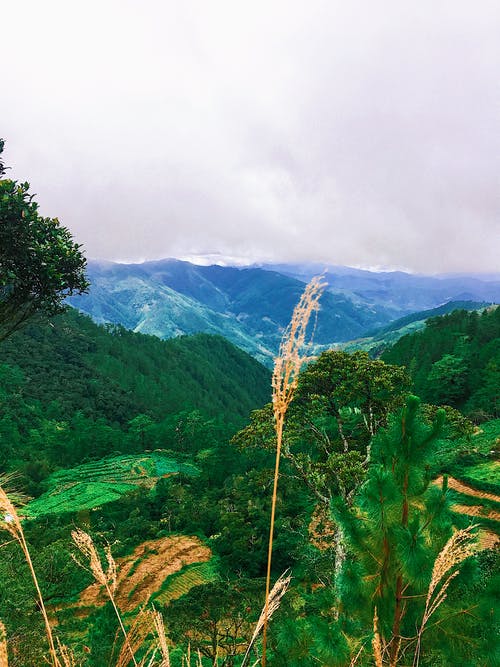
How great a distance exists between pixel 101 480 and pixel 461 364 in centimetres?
4390

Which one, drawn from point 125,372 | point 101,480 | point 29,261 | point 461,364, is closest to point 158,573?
point 29,261

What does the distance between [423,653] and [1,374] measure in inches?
2977

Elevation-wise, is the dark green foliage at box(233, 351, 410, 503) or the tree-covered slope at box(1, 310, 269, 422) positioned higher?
the dark green foliage at box(233, 351, 410, 503)

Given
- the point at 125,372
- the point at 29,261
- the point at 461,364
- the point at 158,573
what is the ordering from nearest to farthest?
1. the point at 29,261
2. the point at 158,573
3. the point at 461,364
4. the point at 125,372

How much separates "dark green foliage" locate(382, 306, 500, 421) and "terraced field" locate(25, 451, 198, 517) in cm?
3021

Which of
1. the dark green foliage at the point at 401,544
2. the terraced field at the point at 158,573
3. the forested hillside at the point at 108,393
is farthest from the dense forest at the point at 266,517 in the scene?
the forested hillside at the point at 108,393

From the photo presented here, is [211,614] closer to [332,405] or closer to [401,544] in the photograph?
[332,405]

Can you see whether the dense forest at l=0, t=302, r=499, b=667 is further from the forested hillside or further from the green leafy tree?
the green leafy tree

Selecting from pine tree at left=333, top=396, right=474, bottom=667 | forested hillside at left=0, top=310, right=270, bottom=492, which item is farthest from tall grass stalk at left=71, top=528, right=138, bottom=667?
forested hillside at left=0, top=310, right=270, bottom=492

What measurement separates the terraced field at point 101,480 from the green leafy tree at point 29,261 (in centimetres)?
2403

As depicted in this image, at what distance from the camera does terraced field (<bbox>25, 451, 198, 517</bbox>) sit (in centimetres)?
2950

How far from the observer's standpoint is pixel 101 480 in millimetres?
36250

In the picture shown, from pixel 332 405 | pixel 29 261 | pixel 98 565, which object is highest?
pixel 29 261

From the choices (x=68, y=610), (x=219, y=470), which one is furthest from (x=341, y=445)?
(x=219, y=470)
